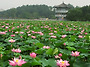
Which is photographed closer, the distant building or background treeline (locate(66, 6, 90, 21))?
Answer: background treeline (locate(66, 6, 90, 21))

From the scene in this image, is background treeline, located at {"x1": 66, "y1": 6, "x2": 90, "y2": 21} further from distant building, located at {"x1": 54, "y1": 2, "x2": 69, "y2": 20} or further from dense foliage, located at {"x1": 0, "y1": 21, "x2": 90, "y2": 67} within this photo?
dense foliage, located at {"x1": 0, "y1": 21, "x2": 90, "y2": 67}

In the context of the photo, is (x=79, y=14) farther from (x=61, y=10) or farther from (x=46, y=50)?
(x=46, y=50)

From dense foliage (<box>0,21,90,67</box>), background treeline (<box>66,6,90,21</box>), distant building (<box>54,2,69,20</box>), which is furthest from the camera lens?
distant building (<box>54,2,69,20</box>)

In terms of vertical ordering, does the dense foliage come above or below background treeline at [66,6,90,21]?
above

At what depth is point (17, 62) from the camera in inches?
31.0

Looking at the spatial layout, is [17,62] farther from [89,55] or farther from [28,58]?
[89,55]

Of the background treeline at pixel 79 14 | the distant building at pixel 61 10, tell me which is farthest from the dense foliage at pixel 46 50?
the distant building at pixel 61 10

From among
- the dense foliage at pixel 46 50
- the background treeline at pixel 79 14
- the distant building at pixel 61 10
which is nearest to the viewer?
the dense foliage at pixel 46 50

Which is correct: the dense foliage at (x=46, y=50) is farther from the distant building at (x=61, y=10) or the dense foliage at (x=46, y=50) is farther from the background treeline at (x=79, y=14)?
the distant building at (x=61, y=10)

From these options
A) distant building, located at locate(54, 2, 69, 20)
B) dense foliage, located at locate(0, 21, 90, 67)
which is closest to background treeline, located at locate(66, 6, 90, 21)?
distant building, located at locate(54, 2, 69, 20)

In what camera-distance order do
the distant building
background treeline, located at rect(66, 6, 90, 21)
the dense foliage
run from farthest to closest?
the distant building, background treeline, located at rect(66, 6, 90, 21), the dense foliage

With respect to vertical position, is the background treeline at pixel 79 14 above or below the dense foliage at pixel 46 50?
below

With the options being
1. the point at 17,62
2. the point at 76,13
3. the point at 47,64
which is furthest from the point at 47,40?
the point at 76,13

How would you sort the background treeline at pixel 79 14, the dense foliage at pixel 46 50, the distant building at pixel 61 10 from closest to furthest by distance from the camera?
the dense foliage at pixel 46 50 → the background treeline at pixel 79 14 → the distant building at pixel 61 10
